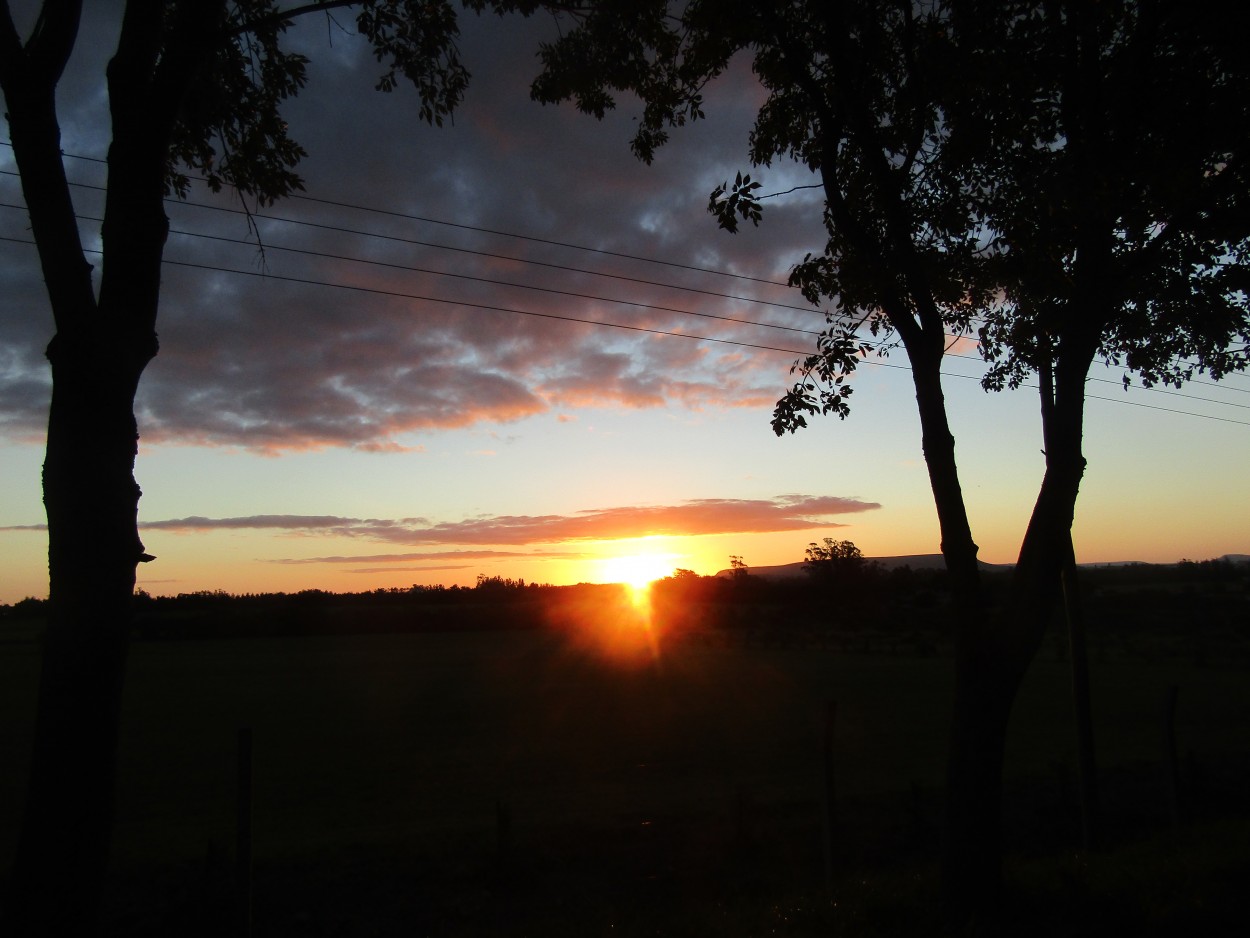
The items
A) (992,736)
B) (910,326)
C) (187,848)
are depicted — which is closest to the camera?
(992,736)

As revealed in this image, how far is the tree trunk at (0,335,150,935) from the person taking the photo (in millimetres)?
4637

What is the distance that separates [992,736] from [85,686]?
6.16m

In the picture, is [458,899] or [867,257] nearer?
[867,257]

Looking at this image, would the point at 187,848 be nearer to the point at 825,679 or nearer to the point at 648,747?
the point at 648,747

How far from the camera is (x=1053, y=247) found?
8359 millimetres

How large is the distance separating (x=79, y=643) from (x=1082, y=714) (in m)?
10.7

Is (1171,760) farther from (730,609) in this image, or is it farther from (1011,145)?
(730,609)

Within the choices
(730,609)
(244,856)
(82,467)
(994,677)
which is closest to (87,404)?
(82,467)

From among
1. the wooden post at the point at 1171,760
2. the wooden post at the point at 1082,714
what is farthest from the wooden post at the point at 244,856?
the wooden post at the point at 1171,760

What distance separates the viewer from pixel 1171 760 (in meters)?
10.8

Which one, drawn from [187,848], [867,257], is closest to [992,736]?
[867,257]

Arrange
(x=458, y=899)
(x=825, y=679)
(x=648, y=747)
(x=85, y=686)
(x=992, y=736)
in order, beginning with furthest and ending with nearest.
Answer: (x=825, y=679), (x=648, y=747), (x=458, y=899), (x=992, y=736), (x=85, y=686)

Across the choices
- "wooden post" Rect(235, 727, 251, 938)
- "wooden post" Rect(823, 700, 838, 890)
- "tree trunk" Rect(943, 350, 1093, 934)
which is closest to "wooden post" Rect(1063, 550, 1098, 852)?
"wooden post" Rect(823, 700, 838, 890)

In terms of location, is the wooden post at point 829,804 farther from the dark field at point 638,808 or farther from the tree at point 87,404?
the tree at point 87,404
